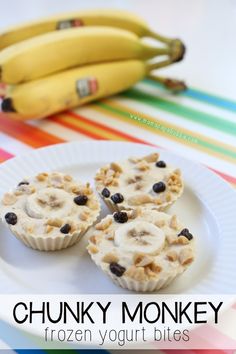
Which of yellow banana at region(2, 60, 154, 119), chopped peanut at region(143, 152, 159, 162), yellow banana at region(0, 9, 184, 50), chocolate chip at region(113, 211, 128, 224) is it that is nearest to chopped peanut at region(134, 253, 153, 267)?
chocolate chip at region(113, 211, 128, 224)

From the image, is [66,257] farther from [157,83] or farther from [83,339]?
[157,83]

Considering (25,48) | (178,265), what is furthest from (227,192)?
(25,48)

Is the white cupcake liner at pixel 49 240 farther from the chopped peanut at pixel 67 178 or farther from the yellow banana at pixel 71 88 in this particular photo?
the yellow banana at pixel 71 88

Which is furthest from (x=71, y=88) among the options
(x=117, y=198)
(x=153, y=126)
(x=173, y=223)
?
(x=173, y=223)

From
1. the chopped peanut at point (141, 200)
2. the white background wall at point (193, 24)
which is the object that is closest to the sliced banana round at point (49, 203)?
the chopped peanut at point (141, 200)

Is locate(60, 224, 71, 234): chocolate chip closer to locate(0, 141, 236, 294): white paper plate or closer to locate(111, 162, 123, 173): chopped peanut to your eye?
locate(0, 141, 236, 294): white paper plate

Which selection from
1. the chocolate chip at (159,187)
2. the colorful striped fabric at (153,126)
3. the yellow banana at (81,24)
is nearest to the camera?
the chocolate chip at (159,187)
